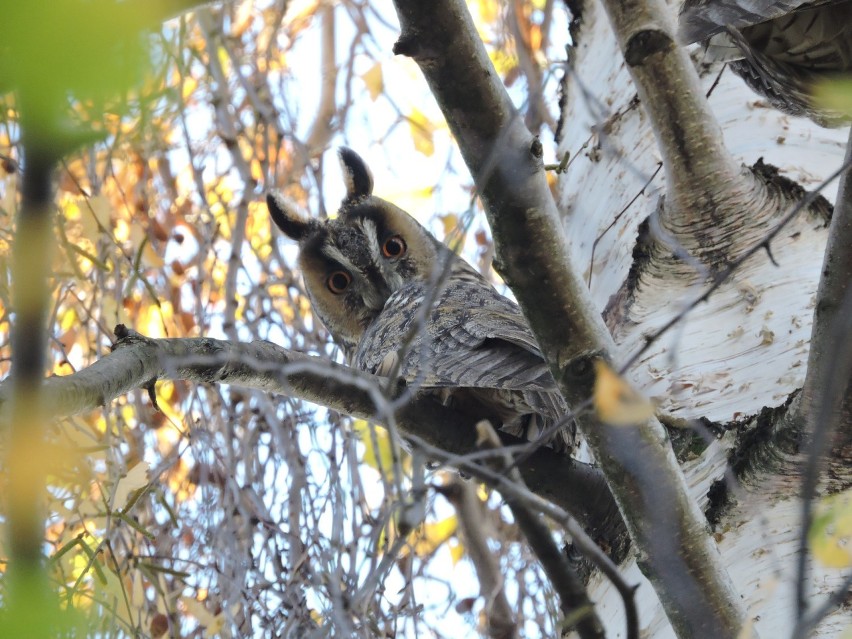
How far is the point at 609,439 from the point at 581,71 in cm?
134

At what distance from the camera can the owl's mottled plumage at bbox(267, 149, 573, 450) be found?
56.2 inches

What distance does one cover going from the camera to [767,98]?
1.65 metres

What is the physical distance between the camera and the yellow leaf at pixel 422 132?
3543mm

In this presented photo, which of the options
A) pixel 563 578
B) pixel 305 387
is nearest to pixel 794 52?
pixel 305 387

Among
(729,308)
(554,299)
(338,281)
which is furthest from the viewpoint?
(338,281)

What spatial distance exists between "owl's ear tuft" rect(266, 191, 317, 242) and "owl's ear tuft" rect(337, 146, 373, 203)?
0.16 meters

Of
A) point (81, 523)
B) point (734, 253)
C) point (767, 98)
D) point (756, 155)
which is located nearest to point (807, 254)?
point (734, 253)

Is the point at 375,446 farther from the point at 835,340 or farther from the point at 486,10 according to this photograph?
the point at 486,10

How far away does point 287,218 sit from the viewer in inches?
107

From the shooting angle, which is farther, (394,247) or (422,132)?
(422,132)

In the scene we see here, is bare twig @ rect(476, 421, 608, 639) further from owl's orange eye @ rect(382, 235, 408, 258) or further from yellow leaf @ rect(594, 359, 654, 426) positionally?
owl's orange eye @ rect(382, 235, 408, 258)

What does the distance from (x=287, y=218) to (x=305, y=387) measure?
4.96 feet

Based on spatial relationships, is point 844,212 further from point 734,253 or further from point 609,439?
point 734,253

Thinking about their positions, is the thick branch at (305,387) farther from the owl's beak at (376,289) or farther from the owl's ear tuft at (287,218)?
the owl's ear tuft at (287,218)
